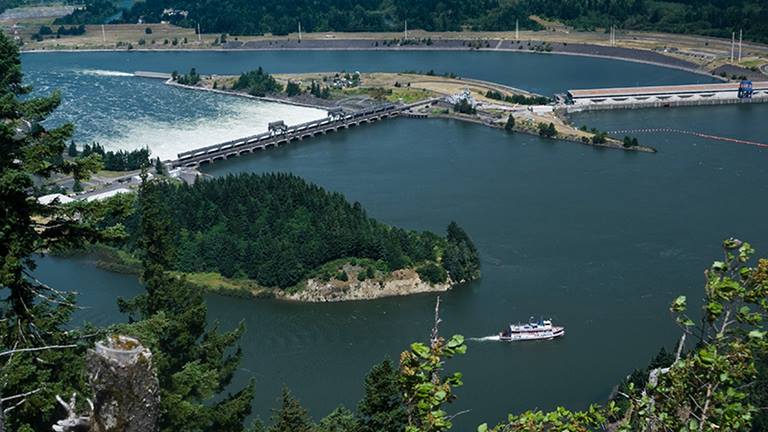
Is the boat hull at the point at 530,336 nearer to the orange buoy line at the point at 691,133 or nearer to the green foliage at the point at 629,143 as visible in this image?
the green foliage at the point at 629,143

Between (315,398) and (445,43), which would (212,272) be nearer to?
(315,398)

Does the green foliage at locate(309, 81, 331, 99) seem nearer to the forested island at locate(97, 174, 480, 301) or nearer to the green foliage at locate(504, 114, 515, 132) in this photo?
the green foliage at locate(504, 114, 515, 132)

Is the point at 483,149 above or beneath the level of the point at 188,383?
beneath

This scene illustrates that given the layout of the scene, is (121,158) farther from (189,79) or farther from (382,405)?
(382,405)

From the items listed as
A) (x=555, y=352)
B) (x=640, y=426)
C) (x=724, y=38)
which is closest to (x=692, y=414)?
(x=640, y=426)

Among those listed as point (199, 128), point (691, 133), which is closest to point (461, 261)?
point (691, 133)

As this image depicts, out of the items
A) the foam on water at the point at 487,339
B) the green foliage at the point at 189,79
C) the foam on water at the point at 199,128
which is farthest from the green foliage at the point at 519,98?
the foam on water at the point at 487,339
